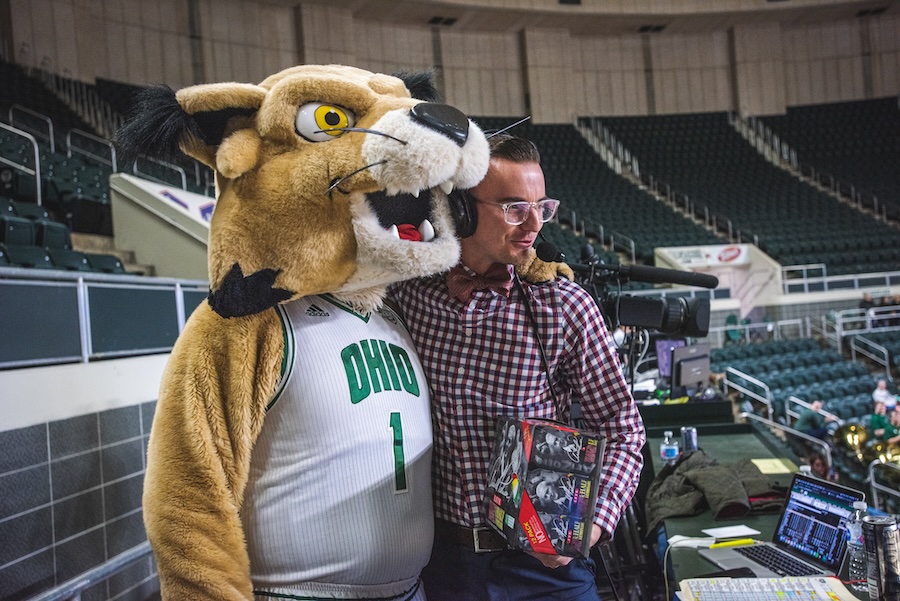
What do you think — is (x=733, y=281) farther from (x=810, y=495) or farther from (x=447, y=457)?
(x=447, y=457)

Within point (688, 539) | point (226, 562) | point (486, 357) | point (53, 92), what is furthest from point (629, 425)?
point (53, 92)

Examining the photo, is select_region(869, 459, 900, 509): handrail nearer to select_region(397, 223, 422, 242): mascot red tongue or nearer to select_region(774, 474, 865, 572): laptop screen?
select_region(774, 474, 865, 572): laptop screen

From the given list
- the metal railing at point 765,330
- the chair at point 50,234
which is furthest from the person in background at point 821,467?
the chair at point 50,234

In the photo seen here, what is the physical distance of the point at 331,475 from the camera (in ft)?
4.02

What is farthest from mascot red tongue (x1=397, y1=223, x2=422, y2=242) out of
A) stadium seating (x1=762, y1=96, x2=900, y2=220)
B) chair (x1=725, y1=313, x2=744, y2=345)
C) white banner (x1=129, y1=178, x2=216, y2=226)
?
stadium seating (x1=762, y1=96, x2=900, y2=220)

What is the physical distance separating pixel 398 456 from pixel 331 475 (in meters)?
0.13

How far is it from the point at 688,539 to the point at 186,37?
39.1 feet

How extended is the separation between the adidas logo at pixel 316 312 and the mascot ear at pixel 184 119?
30cm

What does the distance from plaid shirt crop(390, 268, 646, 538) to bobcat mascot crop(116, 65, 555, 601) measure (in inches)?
4.6

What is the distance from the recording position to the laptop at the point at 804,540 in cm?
204

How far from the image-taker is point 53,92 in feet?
31.0

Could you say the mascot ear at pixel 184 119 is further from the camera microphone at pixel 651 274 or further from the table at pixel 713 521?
the table at pixel 713 521

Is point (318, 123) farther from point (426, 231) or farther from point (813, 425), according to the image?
point (813, 425)

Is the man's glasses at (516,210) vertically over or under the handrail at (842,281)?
over
